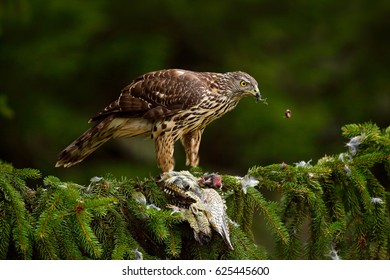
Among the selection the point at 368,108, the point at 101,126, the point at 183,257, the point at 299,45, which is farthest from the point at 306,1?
the point at 183,257

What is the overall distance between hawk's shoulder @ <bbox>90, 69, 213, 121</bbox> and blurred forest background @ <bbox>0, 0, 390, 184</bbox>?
16.7ft

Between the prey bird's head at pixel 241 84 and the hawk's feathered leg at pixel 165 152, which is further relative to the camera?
the prey bird's head at pixel 241 84

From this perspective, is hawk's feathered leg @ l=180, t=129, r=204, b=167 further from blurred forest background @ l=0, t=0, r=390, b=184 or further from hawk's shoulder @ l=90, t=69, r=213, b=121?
blurred forest background @ l=0, t=0, r=390, b=184

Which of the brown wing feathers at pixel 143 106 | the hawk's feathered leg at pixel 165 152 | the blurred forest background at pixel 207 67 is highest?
the blurred forest background at pixel 207 67

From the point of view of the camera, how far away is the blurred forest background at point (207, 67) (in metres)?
11.1

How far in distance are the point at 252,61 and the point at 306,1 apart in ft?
4.25

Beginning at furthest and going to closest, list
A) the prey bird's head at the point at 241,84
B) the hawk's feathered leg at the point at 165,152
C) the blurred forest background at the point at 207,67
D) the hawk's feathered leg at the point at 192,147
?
the blurred forest background at the point at 207,67 < the hawk's feathered leg at the point at 192,147 < the prey bird's head at the point at 241,84 < the hawk's feathered leg at the point at 165,152

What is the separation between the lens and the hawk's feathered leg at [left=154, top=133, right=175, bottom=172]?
5.40 m

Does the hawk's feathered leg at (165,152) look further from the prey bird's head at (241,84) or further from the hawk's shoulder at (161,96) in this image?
the prey bird's head at (241,84)

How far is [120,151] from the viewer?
11.9 metres

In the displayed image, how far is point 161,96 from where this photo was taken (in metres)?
5.48

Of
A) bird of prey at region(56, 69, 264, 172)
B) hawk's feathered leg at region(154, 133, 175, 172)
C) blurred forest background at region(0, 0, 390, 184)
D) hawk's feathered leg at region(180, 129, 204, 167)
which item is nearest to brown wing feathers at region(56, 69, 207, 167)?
A: bird of prey at region(56, 69, 264, 172)

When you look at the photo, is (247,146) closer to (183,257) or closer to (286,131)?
(286,131)

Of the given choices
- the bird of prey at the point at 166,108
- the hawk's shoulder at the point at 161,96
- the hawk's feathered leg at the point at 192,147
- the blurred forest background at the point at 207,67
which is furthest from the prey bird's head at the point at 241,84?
the blurred forest background at the point at 207,67
